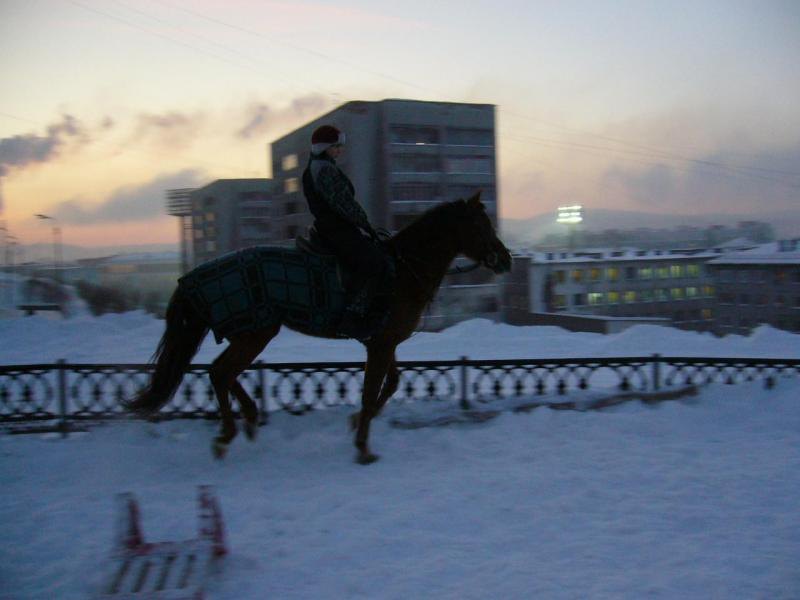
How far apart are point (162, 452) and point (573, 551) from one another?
4180 mm

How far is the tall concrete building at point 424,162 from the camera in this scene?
42.6 meters

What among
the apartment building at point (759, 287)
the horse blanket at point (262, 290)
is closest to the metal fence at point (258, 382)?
the horse blanket at point (262, 290)

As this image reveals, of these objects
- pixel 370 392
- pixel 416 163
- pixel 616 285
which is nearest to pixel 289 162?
pixel 416 163

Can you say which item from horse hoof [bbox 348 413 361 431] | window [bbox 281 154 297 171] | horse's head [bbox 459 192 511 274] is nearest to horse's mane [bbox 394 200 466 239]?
horse's head [bbox 459 192 511 274]

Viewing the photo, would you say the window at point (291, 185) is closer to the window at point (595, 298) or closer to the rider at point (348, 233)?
the window at point (595, 298)

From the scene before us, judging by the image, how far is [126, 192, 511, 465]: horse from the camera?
574cm

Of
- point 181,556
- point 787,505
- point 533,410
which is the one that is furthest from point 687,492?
point 181,556

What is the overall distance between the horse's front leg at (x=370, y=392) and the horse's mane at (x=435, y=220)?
124 centimetres

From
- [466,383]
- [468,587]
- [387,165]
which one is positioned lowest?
[468,587]

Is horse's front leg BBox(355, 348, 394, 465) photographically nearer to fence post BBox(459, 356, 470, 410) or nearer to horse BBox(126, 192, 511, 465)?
horse BBox(126, 192, 511, 465)

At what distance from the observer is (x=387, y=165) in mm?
42719

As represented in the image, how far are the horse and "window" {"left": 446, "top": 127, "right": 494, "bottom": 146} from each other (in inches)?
1579

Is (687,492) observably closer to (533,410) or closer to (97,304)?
(533,410)

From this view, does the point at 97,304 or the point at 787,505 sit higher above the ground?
the point at 97,304
